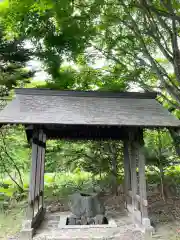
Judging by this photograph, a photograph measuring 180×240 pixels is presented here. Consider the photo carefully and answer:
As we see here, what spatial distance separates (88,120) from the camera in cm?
470

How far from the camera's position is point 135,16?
6520mm

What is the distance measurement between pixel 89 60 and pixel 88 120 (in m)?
3.80

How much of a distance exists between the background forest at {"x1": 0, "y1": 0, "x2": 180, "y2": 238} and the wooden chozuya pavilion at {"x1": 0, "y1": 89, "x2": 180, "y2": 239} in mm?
867

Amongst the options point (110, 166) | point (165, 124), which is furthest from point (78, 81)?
point (165, 124)

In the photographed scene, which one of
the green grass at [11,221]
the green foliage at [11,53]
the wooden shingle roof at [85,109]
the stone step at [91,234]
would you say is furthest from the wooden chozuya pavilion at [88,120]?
the green foliage at [11,53]

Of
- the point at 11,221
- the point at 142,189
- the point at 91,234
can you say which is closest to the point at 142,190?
the point at 142,189

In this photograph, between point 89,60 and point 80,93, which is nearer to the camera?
point 80,93

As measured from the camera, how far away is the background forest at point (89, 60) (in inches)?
211

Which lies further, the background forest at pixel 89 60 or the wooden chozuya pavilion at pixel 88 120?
the background forest at pixel 89 60

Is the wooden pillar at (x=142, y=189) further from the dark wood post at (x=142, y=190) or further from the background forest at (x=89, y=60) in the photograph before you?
the background forest at (x=89, y=60)

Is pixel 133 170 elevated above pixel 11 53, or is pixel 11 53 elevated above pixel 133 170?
pixel 11 53

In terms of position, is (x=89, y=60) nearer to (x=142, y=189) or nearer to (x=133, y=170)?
(x=133, y=170)

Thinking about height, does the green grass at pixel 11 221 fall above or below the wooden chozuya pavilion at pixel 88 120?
below

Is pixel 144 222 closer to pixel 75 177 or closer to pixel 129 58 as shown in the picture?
pixel 129 58
